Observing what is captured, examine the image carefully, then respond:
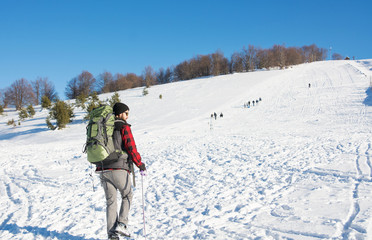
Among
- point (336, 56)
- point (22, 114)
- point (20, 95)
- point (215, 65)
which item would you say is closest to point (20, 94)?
point (20, 95)

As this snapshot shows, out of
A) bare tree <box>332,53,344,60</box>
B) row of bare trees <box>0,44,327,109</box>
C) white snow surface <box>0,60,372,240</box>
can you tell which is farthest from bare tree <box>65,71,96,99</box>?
bare tree <box>332,53,344,60</box>

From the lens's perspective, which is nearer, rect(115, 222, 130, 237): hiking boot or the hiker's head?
rect(115, 222, 130, 237): hiking boot

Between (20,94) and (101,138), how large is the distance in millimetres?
65169

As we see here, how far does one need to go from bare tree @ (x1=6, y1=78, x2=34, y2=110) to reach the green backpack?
62.6 meters

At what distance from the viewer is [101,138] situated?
2.98m

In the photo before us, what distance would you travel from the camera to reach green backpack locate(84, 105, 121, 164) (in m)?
2.98

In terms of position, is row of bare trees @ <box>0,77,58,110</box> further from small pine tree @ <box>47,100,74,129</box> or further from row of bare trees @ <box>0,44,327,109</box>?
small pine tree @ <box>47,100,74,129</box>

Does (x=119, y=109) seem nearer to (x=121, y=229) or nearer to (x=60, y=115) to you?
(x=121, y=229)

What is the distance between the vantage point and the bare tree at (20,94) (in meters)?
54.4

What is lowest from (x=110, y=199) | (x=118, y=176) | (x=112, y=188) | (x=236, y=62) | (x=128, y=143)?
(x=110, y=199)

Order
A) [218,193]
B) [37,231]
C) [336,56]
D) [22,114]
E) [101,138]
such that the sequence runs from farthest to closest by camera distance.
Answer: [336,56]
[22,114]
[218,193]
[37,231]
[101,138]

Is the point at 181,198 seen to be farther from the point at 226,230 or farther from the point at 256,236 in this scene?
the point at 256,236

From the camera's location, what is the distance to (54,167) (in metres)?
8.25

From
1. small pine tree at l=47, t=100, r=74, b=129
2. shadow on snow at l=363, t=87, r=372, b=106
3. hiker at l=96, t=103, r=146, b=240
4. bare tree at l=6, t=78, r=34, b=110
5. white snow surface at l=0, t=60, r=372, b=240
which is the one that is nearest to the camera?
→ hiker at l=96, t=103, r=146, b=240
